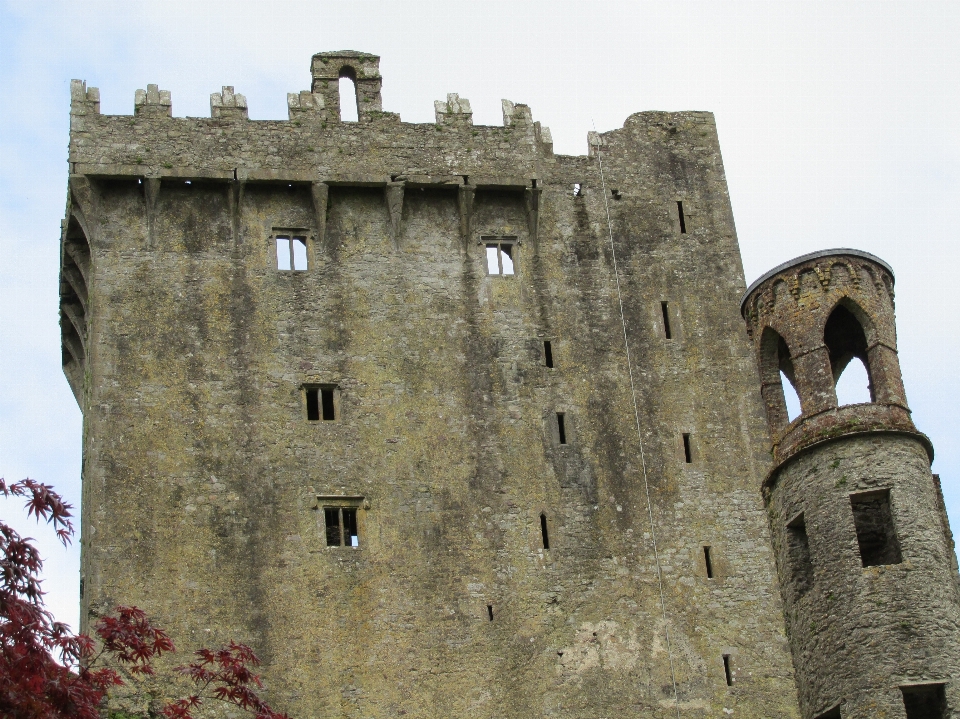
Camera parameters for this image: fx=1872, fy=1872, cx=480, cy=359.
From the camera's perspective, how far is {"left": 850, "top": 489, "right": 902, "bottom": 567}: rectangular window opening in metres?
32.1

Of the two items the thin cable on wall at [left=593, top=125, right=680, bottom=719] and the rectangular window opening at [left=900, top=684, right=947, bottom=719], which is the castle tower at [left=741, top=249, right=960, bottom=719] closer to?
the rectangular window opening at [left=900, top=684, right=947, bottom=719]

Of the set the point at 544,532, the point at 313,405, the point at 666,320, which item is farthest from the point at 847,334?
the point at 313,405

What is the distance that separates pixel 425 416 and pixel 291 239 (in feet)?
16.4

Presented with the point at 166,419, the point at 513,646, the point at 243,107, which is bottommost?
the point at 513,646

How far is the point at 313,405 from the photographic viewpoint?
3844 centimetres

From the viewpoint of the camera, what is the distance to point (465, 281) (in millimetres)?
40344

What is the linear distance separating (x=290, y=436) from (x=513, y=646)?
6178 millimetres

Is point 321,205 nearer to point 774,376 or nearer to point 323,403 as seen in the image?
point 323,403

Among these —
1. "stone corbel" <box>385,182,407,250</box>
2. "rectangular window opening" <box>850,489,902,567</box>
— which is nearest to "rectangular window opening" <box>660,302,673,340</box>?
"stone corbel" <box>385,182,407,250</box>

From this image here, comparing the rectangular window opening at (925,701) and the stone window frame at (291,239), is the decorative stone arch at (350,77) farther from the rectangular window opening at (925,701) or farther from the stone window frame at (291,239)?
the rectangular window opening at (925,701)

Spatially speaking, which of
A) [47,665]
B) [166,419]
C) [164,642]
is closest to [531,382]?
[166,419]

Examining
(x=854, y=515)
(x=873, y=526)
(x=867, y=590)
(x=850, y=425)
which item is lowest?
(x=867, y=590)

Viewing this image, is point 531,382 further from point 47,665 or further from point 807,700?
point 47,665

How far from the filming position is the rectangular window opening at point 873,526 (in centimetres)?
3212
